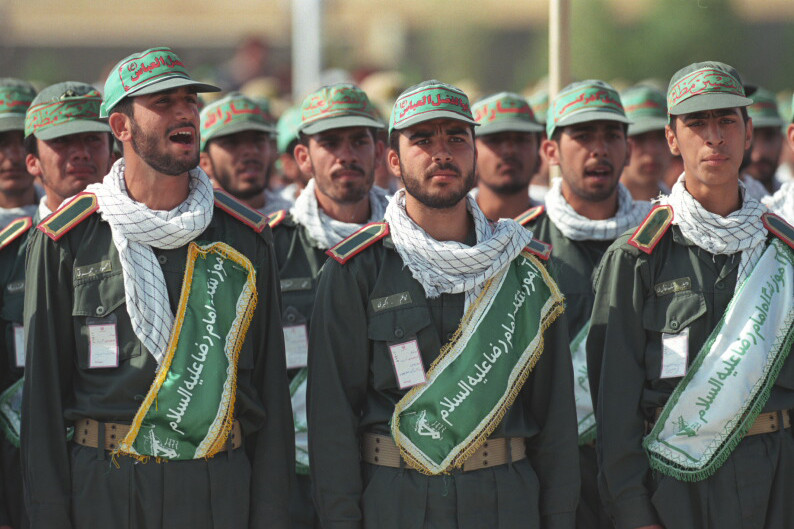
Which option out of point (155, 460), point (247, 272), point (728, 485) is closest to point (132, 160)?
point (247, 272)

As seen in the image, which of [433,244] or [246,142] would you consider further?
[246,142]

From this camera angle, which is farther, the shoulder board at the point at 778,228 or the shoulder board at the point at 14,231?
the shoulder board at the point at 14,231

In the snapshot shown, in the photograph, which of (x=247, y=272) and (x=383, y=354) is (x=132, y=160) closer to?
(x=247, y=272)

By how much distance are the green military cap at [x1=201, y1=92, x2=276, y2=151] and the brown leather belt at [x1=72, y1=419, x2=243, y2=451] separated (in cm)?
309

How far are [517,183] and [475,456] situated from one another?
9.29ft

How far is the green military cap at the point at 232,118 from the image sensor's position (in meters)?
7.25

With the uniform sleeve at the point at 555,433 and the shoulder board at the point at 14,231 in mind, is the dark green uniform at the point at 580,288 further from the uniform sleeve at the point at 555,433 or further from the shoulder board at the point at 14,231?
the shoulder board at the point at 14,231

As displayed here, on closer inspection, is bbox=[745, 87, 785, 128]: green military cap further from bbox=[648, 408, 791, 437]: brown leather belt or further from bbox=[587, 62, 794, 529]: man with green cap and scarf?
bbox=[648, 408, 791, 437]: brown leather belt

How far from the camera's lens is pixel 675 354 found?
4715mm

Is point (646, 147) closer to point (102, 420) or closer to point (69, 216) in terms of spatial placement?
point (69, 216)

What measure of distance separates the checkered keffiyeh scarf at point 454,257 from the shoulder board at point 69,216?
1.19 meters

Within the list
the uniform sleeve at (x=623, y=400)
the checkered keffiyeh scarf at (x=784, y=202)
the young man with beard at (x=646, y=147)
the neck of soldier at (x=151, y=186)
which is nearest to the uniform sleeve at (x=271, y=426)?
the neck of soldier at (x=151, y=186)

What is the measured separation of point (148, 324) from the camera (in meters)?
4.36

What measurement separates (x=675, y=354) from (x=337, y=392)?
140 centimetres
